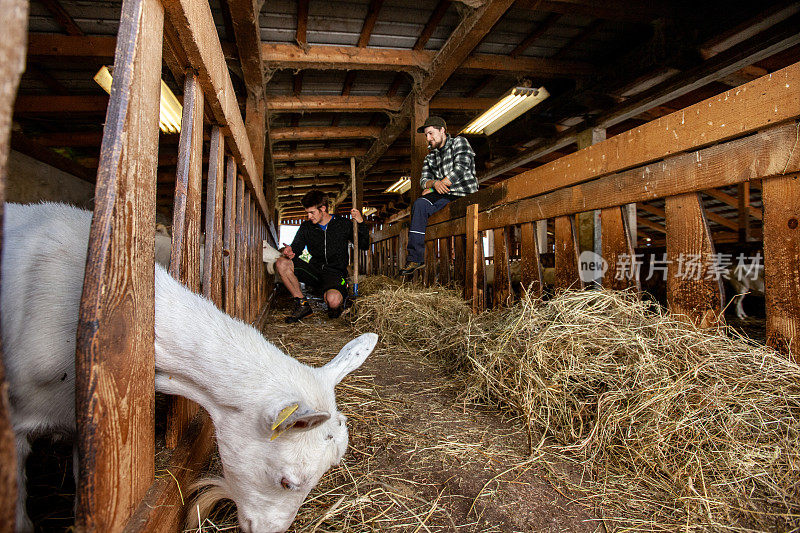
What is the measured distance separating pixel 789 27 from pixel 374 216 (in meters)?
18.1

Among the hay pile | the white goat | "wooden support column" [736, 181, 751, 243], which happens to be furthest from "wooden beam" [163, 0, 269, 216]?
"wooden support column" [736, 181, 751, 243]

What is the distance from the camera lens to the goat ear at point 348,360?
5.60 feet

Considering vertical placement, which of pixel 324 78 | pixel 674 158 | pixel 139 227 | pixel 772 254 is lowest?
pixel 772 254

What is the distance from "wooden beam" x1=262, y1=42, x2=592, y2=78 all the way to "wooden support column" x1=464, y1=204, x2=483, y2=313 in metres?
2.34

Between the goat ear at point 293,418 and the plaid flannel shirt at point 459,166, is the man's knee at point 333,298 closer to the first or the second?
the plaid flannel shirt at point 459,166

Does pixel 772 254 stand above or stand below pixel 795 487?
above

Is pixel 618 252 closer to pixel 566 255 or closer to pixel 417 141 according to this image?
pixel 566 255

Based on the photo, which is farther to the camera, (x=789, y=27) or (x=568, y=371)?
(x=789, y=27)

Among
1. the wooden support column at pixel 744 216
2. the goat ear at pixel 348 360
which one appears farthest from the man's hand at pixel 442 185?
the wooden support column at pixel 744 216

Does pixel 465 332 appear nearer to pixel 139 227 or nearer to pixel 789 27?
pixel 139 227

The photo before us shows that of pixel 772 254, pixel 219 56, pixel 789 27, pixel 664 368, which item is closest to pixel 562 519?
pixel 664 368

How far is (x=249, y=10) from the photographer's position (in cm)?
385

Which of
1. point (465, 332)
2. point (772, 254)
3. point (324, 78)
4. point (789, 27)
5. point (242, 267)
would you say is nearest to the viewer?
point (772, 254)

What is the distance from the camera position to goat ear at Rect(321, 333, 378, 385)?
171cm
